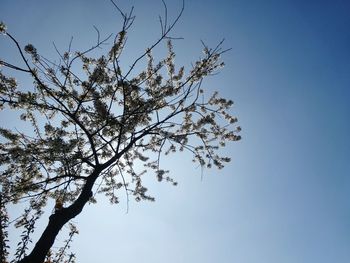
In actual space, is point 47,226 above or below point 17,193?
below

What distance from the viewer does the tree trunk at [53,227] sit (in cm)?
616

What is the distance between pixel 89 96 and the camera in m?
8.48

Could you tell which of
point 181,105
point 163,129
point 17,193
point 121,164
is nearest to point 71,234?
point 17,193

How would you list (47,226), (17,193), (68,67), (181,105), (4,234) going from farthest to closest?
1. (181,105)
2. (17,193)
3. (4,234)
4. (68,67)
5. (47,226)

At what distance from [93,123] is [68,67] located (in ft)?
8.88

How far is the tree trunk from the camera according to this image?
6.16 meters

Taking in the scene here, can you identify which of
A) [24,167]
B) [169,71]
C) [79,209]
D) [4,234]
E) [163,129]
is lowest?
[4,234]

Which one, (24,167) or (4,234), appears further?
(24,167)

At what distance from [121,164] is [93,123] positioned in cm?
288

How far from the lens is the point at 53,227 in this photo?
6.80 m

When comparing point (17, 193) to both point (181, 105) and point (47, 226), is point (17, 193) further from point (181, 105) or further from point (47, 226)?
point (181, 105)

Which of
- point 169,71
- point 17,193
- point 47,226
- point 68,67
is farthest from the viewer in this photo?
point 169,71

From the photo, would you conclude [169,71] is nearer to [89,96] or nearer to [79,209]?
[89,96]

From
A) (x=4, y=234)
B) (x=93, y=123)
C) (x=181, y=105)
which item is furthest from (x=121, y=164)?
(x=4, y=234)
